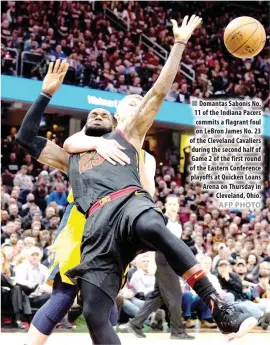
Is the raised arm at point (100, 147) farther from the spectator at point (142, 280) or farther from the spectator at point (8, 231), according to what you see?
the spectator at point (8, 231)

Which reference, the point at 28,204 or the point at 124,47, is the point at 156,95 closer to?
the point at 28,204

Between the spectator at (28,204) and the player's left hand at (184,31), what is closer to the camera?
the player's left hand at (184,31)

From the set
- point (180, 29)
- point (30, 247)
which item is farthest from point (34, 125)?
→ point (30, 247)

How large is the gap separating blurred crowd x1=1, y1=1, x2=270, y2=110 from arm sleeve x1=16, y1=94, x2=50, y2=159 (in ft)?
40.3

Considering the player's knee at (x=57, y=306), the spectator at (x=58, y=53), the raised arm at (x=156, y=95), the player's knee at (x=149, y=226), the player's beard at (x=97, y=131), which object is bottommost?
the player's knee at (x=57, y=306)

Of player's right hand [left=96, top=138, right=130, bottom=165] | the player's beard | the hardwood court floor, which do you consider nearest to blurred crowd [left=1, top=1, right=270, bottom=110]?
the hardwood court floor

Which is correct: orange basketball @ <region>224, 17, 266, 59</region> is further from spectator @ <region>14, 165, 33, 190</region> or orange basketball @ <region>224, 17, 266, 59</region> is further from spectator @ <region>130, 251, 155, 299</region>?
spectator @ <region>14, 165, 33, 190</region>

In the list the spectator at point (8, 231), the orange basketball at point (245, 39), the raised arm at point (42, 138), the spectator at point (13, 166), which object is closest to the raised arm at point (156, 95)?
the raised arm at point (42, 138)

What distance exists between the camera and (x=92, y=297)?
4.51 m

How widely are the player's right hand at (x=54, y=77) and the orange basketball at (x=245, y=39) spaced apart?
7.13 ft

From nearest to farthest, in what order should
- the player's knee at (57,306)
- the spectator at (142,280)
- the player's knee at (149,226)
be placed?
the player's knee at (149,226), the player's knee at (57,306), the spectator at (142,280)

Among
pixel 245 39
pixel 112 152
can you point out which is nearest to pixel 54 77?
pixel 112 152

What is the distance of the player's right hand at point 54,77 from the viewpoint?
209 inches

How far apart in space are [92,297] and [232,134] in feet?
45.8
